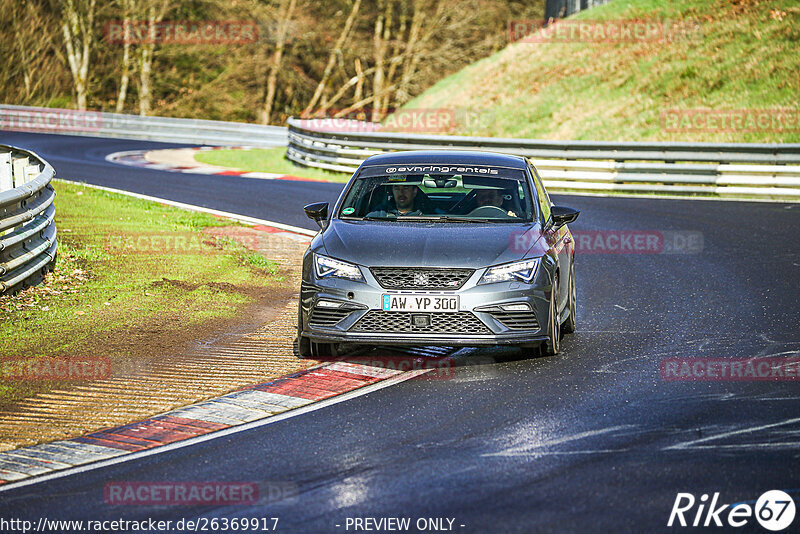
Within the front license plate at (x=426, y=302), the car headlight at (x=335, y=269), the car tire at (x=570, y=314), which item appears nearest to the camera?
the front license plate at (x=426, y=302)

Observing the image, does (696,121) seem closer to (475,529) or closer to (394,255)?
(394,255)

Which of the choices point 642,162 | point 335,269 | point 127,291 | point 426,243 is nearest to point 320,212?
point 335,269

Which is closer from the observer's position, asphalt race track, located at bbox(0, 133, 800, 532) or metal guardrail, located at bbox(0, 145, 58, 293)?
asphalt race track, located at bbox(0, 133, 800, 532)

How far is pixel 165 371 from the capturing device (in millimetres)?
8531

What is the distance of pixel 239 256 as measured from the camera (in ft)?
46.7

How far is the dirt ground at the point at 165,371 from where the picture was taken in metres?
7.20

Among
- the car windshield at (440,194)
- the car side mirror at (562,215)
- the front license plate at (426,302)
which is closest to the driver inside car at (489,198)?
the car windshield at (440,194)

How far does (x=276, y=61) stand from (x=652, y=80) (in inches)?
1179

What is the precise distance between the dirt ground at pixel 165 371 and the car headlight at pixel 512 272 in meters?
1.63

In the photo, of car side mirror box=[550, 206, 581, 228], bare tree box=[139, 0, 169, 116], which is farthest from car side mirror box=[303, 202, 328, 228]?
bare tree box=[139, 0, 169, 116]

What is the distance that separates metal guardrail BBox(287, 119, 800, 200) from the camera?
2262 cm

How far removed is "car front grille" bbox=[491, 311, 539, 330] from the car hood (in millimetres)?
418

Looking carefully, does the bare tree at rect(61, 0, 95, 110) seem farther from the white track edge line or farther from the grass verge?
the grass verge

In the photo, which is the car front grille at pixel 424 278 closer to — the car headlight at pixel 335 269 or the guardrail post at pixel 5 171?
the car headlight at pixel 335 269
